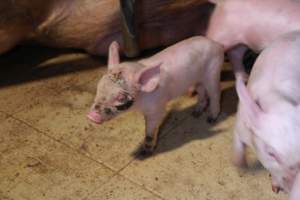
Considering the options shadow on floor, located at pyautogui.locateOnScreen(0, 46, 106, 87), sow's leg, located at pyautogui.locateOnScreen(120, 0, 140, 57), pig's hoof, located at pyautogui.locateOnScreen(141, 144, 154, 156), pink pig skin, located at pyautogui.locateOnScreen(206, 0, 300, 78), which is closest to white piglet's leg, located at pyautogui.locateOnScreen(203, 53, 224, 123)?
pink pig skin, located at pyautogui.locateOnScreen(206, 0, 300, 78)

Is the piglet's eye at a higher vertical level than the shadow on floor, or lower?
higher

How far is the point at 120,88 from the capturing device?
1897 millimetres

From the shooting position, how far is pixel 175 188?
2.00 metres

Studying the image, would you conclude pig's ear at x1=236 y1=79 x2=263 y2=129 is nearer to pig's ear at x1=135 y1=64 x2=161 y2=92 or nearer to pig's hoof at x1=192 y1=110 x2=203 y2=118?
pig's ear at x1=135 y1=64 x2=161 y2=92

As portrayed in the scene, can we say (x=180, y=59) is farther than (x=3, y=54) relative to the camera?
No

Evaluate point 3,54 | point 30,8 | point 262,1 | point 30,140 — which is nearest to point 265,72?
point 262,1

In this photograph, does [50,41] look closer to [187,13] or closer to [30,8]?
[30,8]

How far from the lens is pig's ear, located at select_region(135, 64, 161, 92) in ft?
6.34

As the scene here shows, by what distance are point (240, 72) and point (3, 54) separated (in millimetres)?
1274

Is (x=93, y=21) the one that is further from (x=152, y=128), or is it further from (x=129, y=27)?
(x=152, y=128)

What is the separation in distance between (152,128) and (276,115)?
1.93 ft

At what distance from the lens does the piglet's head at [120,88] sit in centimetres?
190

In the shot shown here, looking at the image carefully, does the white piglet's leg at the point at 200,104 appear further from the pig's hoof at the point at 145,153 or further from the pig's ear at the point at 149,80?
the pig's ear at the point at 149,80

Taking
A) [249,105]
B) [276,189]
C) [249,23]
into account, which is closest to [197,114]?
[249,23]
